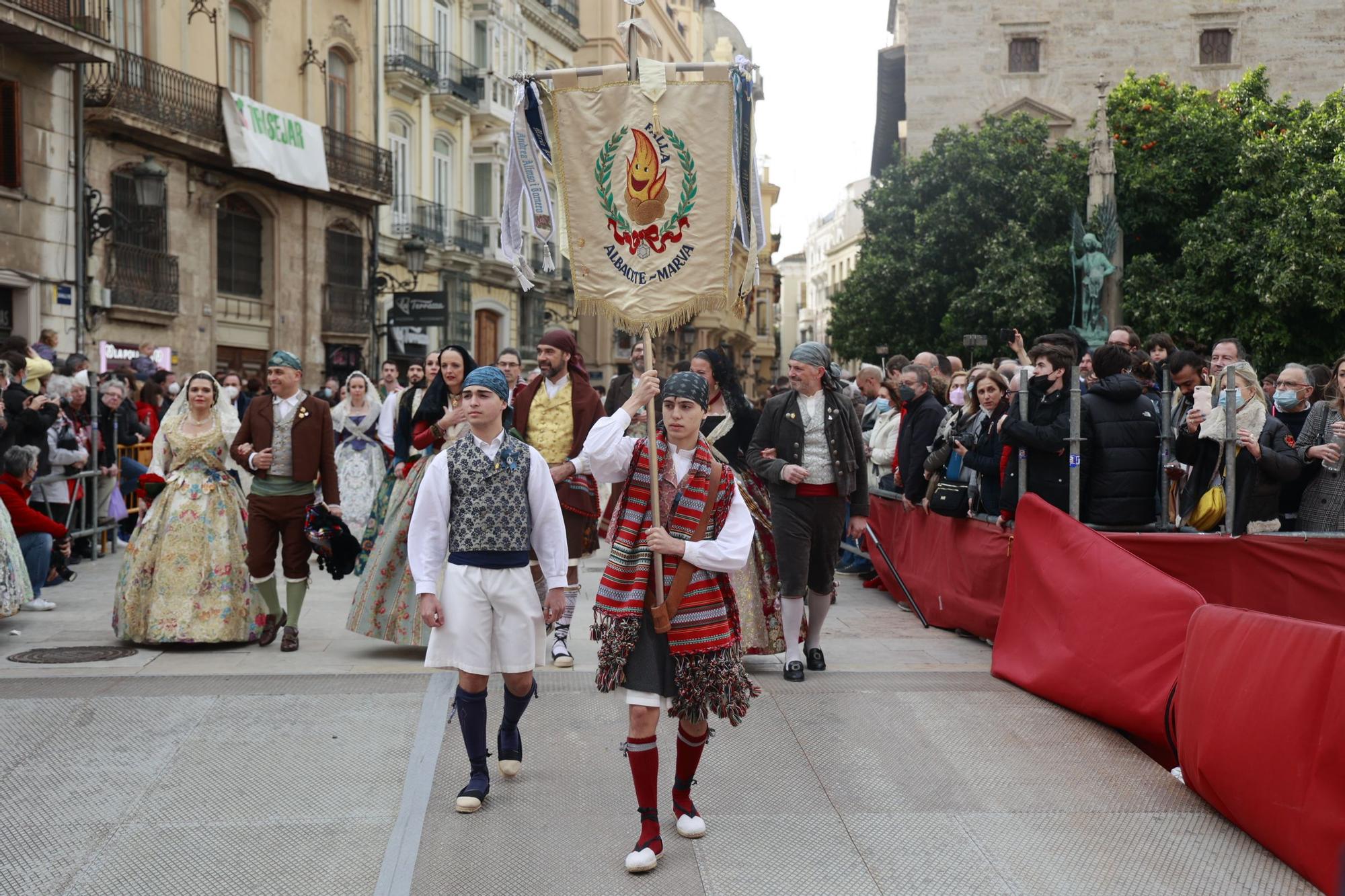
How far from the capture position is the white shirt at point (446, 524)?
16.8ft

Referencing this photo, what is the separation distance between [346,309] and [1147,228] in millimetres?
20837

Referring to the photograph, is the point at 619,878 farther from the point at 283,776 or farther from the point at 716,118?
the point at 716,118

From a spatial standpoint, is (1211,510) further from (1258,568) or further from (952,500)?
(952,500)

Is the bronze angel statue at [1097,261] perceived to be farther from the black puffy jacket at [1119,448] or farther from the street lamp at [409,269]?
the black puffy jacket at [1119,448]

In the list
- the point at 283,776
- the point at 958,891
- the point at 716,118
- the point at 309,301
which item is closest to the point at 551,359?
the point at 716,118

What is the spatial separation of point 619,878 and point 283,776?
71.4 inches

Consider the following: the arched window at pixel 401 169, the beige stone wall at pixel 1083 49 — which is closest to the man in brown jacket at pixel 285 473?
the arched window at pixel 401 169

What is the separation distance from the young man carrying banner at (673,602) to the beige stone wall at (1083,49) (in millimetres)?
41825

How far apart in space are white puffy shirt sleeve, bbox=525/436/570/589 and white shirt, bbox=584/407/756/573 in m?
Answer: 0.31

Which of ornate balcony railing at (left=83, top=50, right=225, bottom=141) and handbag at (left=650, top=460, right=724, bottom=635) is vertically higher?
ornate balcony railing at (left=83, top=50, right=225, bottom=141)

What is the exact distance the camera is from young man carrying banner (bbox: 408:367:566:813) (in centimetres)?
512

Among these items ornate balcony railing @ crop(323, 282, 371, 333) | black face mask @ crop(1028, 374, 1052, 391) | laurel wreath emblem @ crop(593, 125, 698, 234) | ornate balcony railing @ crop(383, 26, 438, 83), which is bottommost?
black face mask @ crop(1028, 374, 1052, 391)

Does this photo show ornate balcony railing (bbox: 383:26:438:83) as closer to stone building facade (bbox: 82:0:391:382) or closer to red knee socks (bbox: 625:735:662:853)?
stone building facade (bbox: 82:0:391:382)

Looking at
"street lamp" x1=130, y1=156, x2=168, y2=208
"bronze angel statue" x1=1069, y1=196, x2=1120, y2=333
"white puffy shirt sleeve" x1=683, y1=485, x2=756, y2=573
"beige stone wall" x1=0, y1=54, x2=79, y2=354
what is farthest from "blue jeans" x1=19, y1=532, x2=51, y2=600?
"bronze angel statue" x1=1069, y1=196, x2=1120, y2=333
